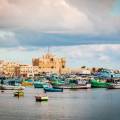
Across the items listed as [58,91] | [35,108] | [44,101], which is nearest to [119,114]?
[35,108]

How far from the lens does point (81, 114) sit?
61.4 metres

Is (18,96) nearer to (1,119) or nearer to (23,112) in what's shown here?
(23,112)

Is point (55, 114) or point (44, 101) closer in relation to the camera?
point (55, 114)

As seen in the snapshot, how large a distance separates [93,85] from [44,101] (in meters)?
64.9

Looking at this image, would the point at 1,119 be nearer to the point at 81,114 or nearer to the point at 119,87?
the point at 81,114

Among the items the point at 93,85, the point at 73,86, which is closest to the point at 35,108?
the point at 73,86

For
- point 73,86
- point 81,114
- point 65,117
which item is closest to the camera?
point 65,117

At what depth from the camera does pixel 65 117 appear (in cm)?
5741

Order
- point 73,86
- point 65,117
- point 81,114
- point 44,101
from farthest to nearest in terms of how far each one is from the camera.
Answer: point 73,86, point 44,101, point 81,114, point 65,117

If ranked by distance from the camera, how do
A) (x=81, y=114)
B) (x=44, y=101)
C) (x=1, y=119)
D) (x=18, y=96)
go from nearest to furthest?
(x=1, y=119) < (x=81, y=114) < (x=44, y=101) < (x=18, y=96)

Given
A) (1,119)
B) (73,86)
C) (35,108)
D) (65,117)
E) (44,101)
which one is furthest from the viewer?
(73,86)

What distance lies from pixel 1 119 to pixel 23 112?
28.1 ft

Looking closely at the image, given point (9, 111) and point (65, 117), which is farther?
point (9, 111)

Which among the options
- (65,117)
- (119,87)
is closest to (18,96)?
(65,117)
